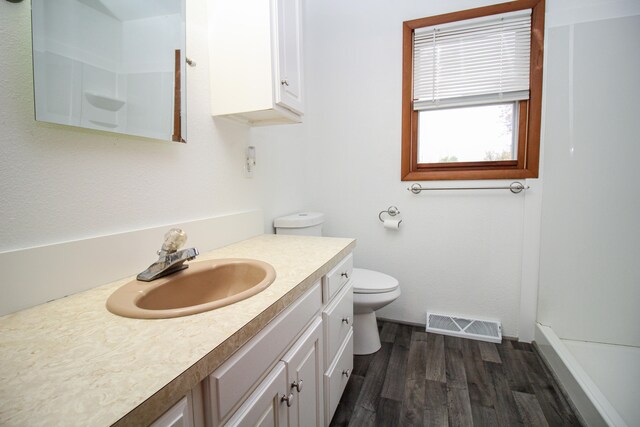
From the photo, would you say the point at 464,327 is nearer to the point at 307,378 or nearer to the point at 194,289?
the point at 307,378

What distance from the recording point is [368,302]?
66.4 inches

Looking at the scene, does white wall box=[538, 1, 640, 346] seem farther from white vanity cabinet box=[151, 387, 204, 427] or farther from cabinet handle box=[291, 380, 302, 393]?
white vanity cabinet box=[151, 387, 204, 427]

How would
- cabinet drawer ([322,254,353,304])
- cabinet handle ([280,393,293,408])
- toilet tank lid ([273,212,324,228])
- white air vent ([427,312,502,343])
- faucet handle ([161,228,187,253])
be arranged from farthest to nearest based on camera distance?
white air vent ([427,312,502,343]) → toilet tank lid ([273,212,324,228]) → cabinet drawer ([322,254,353,304]) → faucet handle ([161,228,187,253]) → cabinet handle ([280,393,293,408])

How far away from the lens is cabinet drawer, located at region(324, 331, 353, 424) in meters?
1.14

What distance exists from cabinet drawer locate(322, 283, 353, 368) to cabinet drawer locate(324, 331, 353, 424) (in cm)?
4

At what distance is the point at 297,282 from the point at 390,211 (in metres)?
1.40

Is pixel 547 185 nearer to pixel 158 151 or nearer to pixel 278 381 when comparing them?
pixel 278 381

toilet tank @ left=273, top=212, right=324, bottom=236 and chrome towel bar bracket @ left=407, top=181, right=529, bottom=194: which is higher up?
chrome towel bar bracket @ left=407, top=181, right=529, bottom=194

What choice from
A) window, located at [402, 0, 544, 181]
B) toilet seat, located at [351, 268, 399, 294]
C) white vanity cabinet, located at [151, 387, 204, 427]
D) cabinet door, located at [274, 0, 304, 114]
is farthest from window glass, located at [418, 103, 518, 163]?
white vanity cabinet, located at [151, 387, 204, 427]

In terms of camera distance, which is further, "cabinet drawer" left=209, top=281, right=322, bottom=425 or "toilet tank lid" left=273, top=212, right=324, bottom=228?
"toilet tank lid" left=273, top=212, right=324, bottom=228

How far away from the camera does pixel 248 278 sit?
1030mm

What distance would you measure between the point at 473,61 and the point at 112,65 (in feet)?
6.43

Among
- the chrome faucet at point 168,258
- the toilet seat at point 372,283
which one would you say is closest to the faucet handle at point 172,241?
the chrome faucet at point 168,258

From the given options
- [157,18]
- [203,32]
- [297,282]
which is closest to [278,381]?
[297,282]
